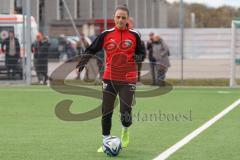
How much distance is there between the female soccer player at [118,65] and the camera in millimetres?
9164

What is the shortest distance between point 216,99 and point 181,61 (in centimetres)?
657

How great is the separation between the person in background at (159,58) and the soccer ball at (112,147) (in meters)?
13.8

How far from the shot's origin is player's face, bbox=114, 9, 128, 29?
8.96 metres

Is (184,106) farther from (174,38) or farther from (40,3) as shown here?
(40,3)

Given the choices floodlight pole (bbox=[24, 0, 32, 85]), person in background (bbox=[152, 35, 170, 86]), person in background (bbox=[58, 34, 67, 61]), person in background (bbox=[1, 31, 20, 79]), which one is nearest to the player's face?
person in background (bbox=[152, 35, 170, 86])

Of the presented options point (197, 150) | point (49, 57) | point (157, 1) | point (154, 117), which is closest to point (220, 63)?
point (157, 1)

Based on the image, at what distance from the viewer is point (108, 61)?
30.4ft

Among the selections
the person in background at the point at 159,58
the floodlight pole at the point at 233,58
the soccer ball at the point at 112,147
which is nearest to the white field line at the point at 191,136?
the soccer ball at the point at 112,147

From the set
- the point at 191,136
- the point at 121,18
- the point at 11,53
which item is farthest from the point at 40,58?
the point at 121,18

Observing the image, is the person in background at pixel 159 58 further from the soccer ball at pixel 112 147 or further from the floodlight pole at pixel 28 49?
the soccer ball at pixel 112 147

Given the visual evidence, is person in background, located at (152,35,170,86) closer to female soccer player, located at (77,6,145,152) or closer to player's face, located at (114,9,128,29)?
female soccer player, located at (77,6,145,152)

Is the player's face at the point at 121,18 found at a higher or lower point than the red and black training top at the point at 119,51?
higher

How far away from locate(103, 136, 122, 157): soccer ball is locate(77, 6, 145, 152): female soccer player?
0.20 m

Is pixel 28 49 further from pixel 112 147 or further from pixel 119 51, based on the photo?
pixel 112 147
